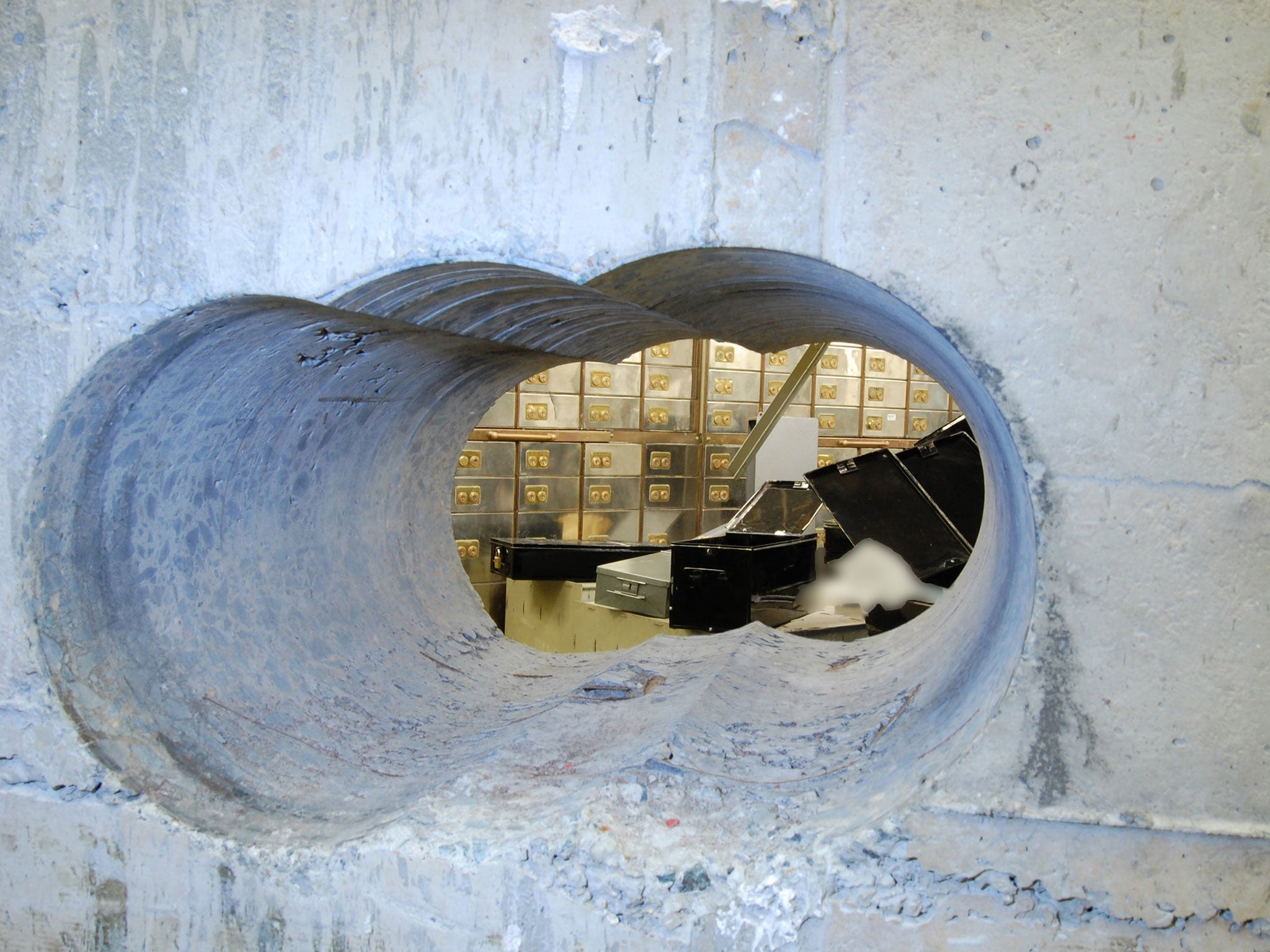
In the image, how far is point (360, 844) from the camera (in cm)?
142

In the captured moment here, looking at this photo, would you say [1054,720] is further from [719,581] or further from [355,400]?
[719,581]

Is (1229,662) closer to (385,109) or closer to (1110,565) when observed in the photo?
(1110,565)

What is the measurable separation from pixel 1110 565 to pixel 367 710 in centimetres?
142

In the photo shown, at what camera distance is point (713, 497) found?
7.41 m

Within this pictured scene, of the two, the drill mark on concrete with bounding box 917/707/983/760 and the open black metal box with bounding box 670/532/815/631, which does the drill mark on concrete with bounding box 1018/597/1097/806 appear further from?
the open black metal box with bounding box 670/532/815/631

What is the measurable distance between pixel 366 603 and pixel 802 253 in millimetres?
1404

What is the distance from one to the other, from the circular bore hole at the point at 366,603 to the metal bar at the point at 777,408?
352cm

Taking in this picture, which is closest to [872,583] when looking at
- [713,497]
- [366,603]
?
[366,603]

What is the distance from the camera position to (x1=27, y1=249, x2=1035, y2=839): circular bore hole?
145cm

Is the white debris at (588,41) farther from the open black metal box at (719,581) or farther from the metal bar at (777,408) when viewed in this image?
the metal bar at (777,408)

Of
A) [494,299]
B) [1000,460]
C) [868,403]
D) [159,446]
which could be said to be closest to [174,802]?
[159,446]

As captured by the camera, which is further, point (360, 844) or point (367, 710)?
point (367, 710)

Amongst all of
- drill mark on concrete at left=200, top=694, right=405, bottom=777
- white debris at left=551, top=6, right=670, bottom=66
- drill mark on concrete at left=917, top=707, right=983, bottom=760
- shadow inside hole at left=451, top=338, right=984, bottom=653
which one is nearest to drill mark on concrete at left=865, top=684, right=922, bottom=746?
drill mark on concrete at left=917, top=707, right=983, bottom=760

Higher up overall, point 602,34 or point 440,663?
point 602,34
